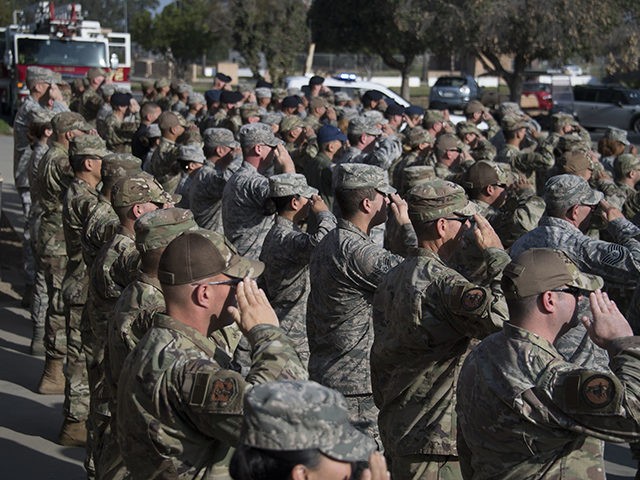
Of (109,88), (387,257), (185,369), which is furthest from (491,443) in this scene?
(109,88)

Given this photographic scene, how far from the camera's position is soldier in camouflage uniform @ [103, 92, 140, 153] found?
16062mm

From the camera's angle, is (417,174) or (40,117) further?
(40,117)

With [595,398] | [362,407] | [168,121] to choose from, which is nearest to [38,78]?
[168,121]

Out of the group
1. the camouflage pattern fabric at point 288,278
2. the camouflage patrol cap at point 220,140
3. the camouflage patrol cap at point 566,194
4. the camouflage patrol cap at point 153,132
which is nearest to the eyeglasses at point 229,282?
the camouflage pattern fabric at point 288,278

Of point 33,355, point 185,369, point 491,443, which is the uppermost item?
point 185,369

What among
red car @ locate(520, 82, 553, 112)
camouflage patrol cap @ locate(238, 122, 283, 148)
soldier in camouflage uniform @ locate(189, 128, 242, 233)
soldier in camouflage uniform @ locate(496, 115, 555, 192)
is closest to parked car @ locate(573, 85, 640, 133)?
red car @ locate(520, 82, 553, 112)

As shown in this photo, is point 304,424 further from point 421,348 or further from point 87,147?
point 87,147

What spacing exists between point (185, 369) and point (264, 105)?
1590 cm

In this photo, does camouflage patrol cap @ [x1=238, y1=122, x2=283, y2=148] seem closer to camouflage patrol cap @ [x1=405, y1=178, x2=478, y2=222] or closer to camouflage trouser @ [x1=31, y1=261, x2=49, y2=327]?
camouflage trouser @ [x1=31, y1=261, x2=49, y2=327]

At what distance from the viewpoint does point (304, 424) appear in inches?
113

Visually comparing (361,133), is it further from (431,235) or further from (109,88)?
(109,88)

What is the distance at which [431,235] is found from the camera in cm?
561

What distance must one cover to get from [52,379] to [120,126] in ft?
24.1

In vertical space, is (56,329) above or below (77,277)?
below
